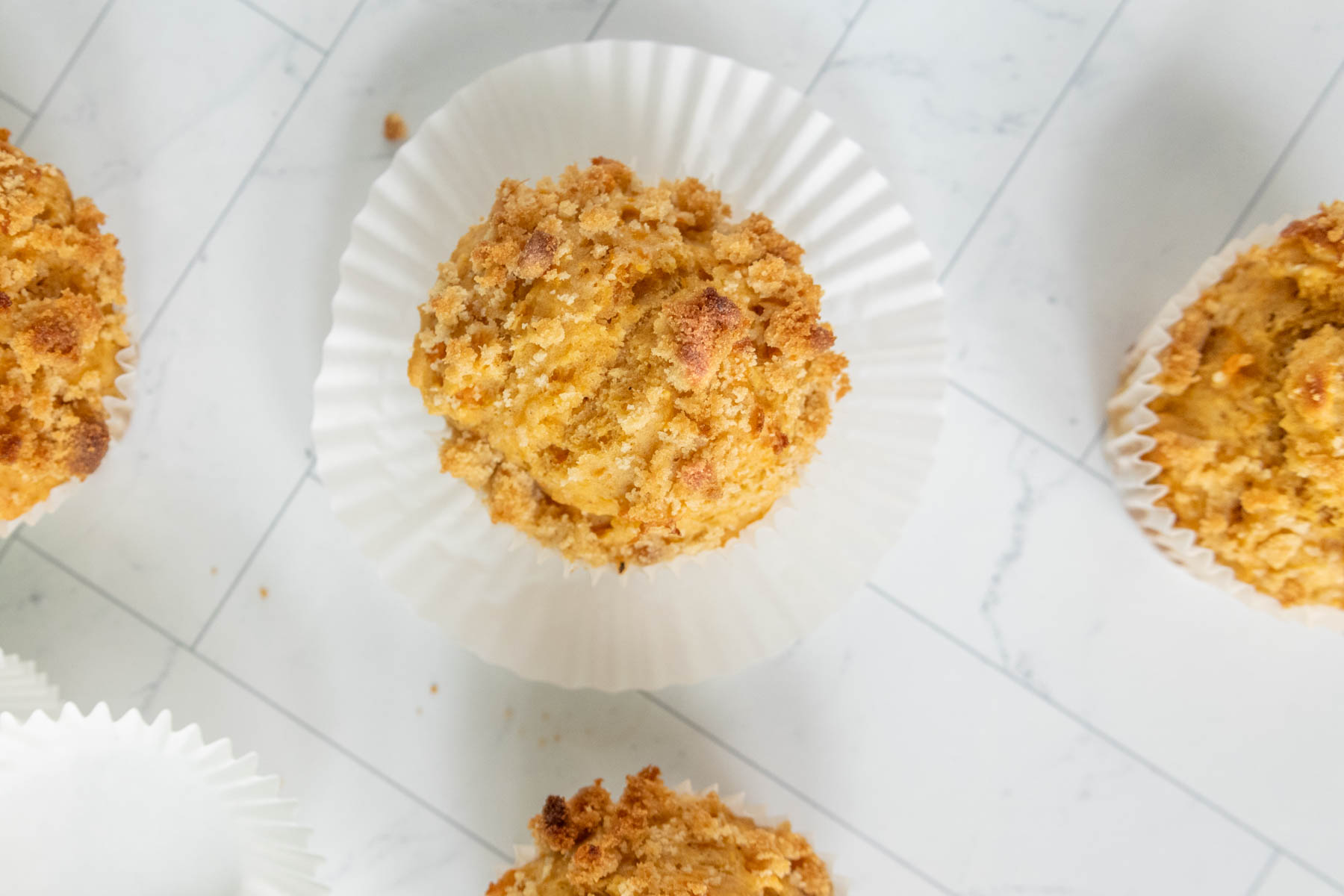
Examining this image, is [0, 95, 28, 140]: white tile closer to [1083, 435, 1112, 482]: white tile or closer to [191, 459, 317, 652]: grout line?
[191, 459, 317, 652]: grout line

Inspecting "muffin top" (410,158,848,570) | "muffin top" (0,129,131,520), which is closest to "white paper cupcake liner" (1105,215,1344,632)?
"muffin top" (410,158,848,570)

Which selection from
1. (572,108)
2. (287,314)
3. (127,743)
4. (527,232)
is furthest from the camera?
(287,314)

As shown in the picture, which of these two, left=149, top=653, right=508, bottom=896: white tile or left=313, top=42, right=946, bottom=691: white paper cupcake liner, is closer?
left=313, top=42, right=946, bottom=691: white paper cupcake liner

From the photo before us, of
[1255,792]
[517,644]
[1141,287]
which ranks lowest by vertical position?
[517,644]

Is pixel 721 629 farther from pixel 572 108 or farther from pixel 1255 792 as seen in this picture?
pixel 1255 792

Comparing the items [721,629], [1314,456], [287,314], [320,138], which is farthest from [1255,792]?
[320,138]

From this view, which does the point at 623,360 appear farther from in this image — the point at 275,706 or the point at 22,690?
the point at 22,690
